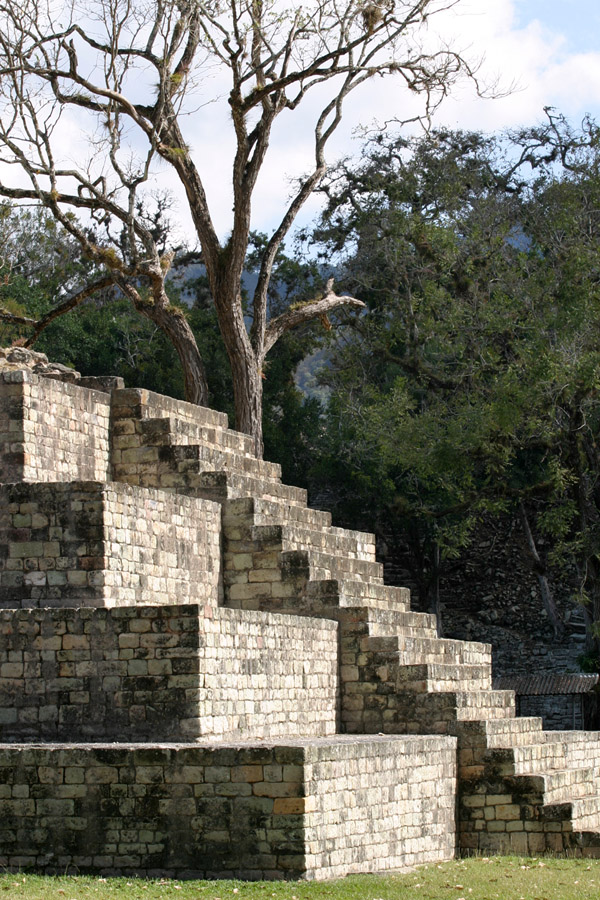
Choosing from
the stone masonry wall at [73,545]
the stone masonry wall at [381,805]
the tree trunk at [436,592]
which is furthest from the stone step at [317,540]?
the tree trunk at [436,592]

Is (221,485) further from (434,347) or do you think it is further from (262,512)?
(434,347)

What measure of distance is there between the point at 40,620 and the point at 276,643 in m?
2.48

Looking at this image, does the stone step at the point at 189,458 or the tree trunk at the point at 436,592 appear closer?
the stone step at the point at 189,458

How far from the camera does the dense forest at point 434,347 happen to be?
2295cm

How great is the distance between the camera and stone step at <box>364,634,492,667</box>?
46.0ft

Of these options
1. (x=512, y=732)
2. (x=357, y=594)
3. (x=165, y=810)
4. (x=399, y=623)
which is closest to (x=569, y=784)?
(x=512, y=732)

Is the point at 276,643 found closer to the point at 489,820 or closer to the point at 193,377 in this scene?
the point at 489,820

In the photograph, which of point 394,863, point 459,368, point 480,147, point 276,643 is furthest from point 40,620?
point 480,147

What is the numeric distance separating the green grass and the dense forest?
11047mm

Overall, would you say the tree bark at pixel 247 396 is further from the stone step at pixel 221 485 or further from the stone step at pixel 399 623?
the stone step at pixel 399 623

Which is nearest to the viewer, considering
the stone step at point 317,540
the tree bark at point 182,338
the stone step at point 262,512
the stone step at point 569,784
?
the stone step at point 569,784

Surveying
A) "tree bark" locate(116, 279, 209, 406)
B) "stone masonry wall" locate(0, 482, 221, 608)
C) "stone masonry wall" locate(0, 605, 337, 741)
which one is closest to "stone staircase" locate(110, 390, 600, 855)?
"stone masonry wall" locate(0, 482, 221, 608)

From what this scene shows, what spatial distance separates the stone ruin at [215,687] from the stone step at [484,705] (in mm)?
31

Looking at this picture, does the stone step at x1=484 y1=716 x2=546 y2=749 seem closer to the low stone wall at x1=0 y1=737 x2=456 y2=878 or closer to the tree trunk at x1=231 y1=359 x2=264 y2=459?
the low stone wall at x1=0 y1=737 x2=456 y2=878
